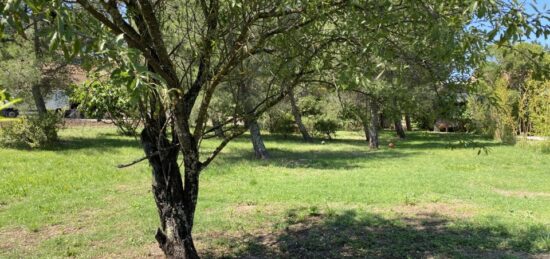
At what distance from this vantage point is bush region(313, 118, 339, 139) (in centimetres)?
2683

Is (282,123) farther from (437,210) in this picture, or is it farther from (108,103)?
(108,103)

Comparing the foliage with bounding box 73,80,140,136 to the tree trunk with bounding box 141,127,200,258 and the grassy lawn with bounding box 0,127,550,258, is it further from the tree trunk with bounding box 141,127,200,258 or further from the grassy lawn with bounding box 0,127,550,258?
the grassy lawn with bounding box 0,127,550,258

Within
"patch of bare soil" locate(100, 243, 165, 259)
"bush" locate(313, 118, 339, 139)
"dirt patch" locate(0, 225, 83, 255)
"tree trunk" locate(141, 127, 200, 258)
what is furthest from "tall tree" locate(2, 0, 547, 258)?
"bush" locate(313, 118, 339, 139)

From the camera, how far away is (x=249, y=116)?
4727 mm

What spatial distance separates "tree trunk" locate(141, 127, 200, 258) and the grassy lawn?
38.4 inches

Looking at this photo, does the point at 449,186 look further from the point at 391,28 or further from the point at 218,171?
the point at 391,28

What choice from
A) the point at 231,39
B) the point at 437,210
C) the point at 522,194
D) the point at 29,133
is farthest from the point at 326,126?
the point at 231,39

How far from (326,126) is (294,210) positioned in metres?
19.9

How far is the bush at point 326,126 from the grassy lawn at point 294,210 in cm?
1345

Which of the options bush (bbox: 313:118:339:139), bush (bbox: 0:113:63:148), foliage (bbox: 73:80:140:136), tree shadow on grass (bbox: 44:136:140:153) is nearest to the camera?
foliage (bbox: 73:80:140:136)

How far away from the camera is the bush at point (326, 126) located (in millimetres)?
26828

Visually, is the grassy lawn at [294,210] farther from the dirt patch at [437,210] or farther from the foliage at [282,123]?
the foliage at [282,123]

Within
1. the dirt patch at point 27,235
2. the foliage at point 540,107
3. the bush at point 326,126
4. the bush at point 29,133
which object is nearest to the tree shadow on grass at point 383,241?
the dirt patch at point 27,235

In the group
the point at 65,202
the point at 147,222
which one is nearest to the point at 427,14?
the point at 147,222
